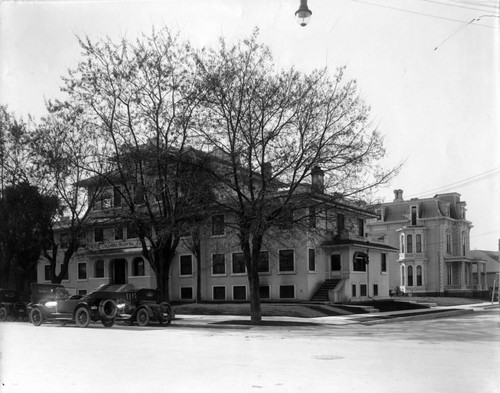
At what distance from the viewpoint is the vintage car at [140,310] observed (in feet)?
78.3

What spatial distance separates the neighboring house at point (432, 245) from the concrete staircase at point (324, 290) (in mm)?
25053

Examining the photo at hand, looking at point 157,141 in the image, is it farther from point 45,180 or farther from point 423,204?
point 423,204

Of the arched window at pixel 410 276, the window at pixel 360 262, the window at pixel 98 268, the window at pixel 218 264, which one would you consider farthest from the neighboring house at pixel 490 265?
the window at pixel 98 268

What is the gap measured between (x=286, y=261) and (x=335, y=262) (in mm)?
3750

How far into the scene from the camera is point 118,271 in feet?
155

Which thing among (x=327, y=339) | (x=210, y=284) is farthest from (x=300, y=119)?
(x=210, y=284)

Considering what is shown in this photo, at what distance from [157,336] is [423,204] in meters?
54.0

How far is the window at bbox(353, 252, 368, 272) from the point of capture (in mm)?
41562

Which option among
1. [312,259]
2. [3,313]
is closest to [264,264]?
[312,259]

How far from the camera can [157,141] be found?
89.0 feet

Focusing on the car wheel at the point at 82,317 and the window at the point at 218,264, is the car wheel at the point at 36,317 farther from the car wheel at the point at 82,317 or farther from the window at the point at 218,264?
the window at the point at 218,264

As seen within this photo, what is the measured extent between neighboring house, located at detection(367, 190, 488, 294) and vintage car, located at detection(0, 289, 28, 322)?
139ft

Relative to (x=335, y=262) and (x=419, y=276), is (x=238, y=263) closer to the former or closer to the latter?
(x=335, y=262)

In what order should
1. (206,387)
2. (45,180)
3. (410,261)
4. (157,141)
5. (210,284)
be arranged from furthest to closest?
1. (410,261)
2. (210,284)
3. (45,180)
4. (157,141)
5. (206,387)
